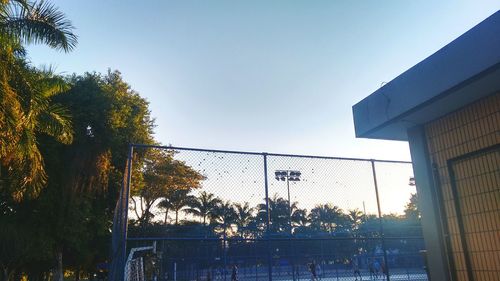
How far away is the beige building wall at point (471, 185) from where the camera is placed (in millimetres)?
5086

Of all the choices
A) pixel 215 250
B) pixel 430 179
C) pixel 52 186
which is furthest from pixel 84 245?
pixel 430 179

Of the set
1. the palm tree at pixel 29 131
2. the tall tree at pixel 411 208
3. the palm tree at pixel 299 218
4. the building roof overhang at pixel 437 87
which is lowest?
the palm tree at pixel 299 218

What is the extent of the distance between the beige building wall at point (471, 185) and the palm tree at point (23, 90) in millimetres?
8621

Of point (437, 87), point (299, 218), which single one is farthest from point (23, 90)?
point (437, 87)

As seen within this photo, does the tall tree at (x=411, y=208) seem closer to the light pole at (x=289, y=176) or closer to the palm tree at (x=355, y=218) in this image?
the palm tree at (x=355, y=218)

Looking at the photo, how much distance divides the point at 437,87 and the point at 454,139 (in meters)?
1.22

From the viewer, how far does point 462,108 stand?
550cm

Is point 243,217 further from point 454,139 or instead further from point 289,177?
point 454,139

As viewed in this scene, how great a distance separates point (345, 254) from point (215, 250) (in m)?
3.08

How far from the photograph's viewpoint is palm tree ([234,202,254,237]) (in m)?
7.56

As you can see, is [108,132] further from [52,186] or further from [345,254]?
[345,254]

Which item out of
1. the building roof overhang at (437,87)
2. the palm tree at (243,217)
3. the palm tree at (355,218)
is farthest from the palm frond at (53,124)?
the building roof overhang at (437,87)

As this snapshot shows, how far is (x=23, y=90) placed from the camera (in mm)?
9594

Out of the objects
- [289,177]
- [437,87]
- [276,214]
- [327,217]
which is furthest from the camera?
[327,217]
